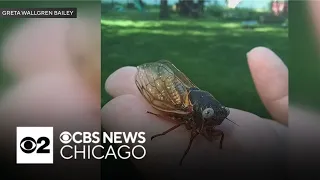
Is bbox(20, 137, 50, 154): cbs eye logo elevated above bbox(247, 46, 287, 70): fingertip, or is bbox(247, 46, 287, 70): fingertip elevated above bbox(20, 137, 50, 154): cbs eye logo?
bbox(247, 46, 287, 70): fingertip

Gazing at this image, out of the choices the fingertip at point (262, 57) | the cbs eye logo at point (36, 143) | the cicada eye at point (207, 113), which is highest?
the fingertip at point (262, 57)

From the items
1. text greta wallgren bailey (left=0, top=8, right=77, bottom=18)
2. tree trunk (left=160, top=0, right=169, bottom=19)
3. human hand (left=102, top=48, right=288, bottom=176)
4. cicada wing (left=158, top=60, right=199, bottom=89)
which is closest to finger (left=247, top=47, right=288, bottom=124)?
human hand (left=102, top=48, right=288, bottom=176)

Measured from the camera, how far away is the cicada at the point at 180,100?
3.62 metres

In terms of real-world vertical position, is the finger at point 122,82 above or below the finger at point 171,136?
above

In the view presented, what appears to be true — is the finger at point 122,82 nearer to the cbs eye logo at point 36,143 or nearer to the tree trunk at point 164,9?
the tree trunk at point 164,9

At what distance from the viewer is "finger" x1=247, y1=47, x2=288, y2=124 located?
364 cm

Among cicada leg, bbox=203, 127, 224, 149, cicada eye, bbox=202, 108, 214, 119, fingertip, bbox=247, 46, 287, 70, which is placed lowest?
cicada leg, bbox=203, 127, 224, 149

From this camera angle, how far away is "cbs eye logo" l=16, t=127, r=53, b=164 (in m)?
3.62

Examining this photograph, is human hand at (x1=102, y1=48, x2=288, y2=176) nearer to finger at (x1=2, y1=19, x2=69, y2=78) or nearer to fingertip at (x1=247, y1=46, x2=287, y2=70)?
fingertip at (x1=247, y1=46, x2=287, y2=70)

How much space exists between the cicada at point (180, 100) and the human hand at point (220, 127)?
0.04m

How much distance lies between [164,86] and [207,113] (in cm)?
33

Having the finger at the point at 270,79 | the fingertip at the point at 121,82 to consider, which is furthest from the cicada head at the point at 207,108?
the fingertip at the point at 121,82

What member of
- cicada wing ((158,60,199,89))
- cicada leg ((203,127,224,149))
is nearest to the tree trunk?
cicada wing ((158,60,199,89))

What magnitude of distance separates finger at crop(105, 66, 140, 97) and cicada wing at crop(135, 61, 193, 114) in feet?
0.11
